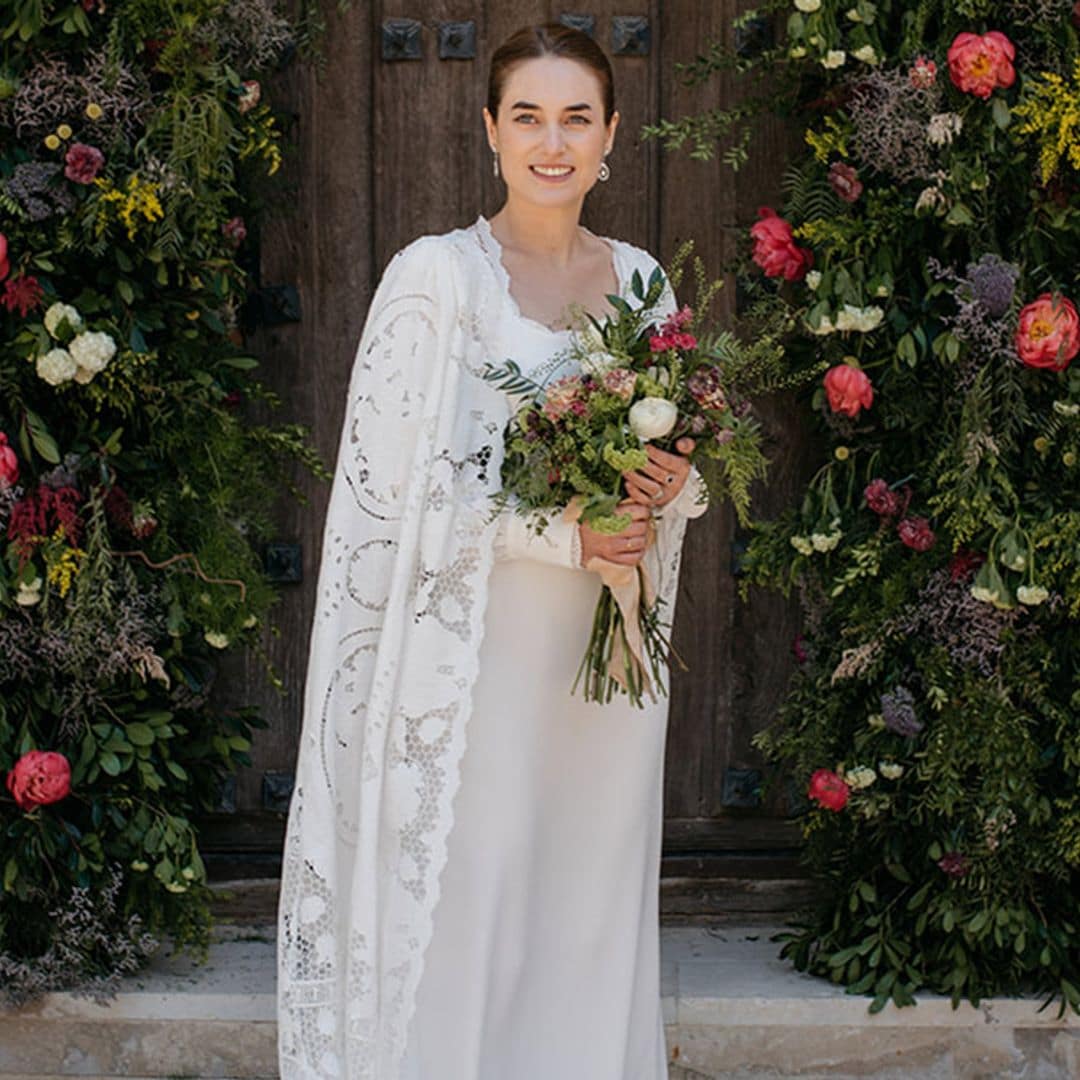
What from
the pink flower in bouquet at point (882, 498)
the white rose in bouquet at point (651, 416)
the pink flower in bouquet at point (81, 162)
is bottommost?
the pink flower in bouquet at point (882, 498)

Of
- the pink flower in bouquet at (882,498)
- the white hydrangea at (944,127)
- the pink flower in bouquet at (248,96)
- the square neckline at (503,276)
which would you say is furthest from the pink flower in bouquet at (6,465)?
the white hydrangea at (944,127)

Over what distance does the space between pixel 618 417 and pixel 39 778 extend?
1298 millimetres

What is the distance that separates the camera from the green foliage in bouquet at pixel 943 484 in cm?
345

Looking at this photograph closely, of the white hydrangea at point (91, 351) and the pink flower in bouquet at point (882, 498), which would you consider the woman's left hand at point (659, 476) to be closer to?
the pink flower in bouquet at point (882, 498)

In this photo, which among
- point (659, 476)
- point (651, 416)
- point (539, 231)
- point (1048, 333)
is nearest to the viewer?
point (651, 416)

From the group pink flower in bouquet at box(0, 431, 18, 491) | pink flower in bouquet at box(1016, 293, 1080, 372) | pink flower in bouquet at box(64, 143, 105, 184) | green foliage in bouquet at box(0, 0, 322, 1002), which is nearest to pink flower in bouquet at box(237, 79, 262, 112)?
green foliage in bouquet at box(0, 0, 322, 1002)

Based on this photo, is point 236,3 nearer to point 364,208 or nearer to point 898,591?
point 364,208

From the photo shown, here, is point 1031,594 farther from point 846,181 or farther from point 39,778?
point 39,778

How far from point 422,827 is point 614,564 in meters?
0.50

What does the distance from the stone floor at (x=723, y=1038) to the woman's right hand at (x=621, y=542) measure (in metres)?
1.09

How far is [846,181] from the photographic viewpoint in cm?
357

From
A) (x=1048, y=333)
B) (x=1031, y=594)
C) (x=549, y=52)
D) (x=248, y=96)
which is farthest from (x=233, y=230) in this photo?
(x=1031, y=594)

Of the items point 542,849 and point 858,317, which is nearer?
point 542,849

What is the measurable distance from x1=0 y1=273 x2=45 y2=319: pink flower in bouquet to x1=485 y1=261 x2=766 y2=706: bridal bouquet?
924mm
